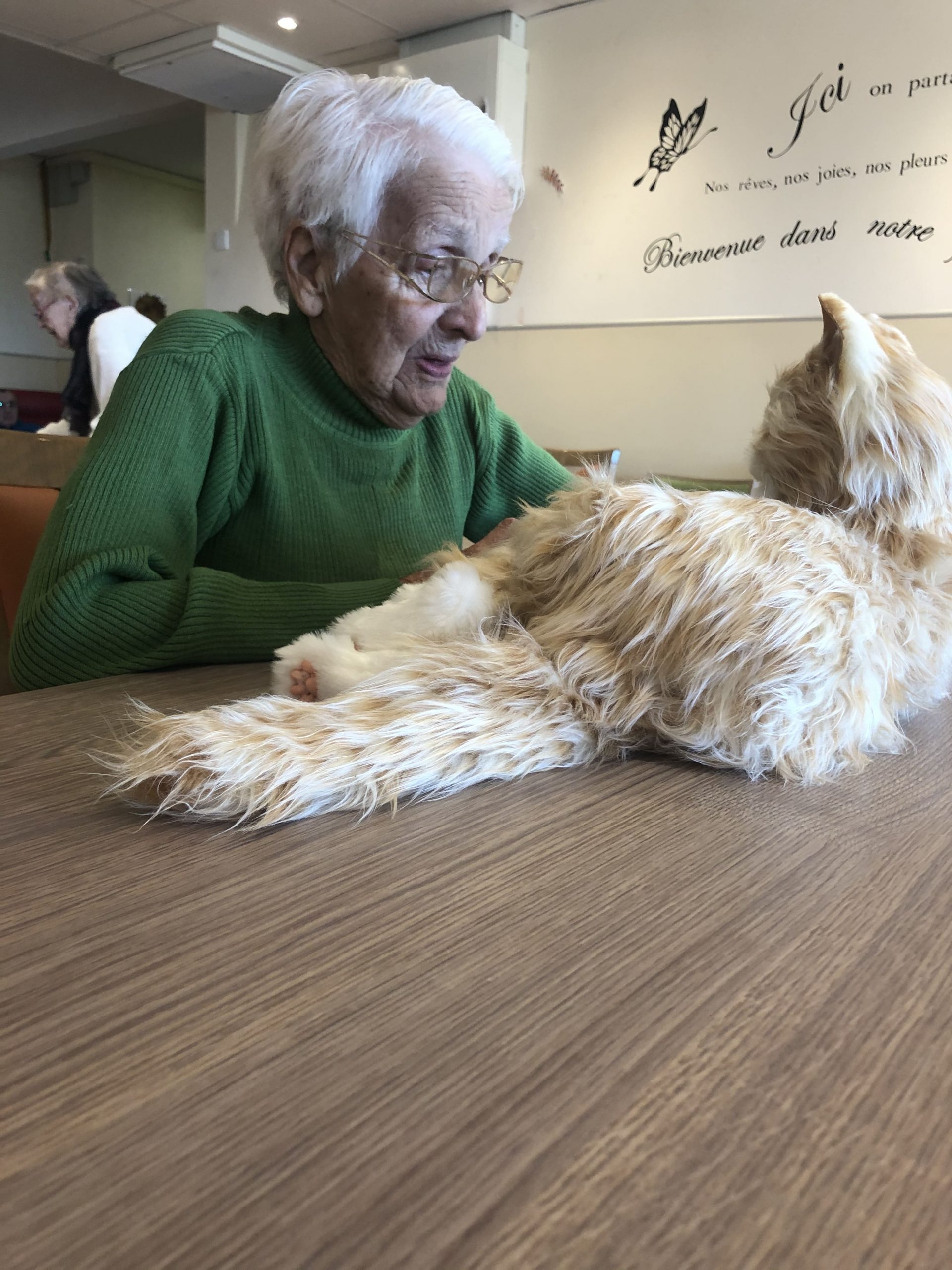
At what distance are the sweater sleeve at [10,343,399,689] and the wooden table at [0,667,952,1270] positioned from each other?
375 millimetres

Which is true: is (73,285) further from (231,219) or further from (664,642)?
(664,642)

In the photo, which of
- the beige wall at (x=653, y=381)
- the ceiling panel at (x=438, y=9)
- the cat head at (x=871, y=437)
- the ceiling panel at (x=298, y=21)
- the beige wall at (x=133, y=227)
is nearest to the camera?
the cat head at (x=871, y=437)

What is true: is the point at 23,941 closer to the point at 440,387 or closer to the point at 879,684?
the point at 879,684

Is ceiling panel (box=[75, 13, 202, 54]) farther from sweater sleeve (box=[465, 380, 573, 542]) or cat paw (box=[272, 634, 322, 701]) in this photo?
cat paw (box=[272, 634, 322, 701])

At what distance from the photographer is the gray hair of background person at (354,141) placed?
1.02 m

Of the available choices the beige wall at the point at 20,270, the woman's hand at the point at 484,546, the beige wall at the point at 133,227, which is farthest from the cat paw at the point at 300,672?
the beige wall at the point at 20,270

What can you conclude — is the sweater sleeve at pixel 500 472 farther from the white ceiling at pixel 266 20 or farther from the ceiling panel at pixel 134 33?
the ceiling panel at pixel 134 33

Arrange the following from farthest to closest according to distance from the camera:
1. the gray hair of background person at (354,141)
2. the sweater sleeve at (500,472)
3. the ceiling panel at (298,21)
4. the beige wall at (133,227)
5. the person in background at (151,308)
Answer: the beige wall at (133,227) < the person in background at (151,308) < the ceiling panel at (298,21) < the sweater sleeve at (500,472) < the gray hair of background person at (354,141)

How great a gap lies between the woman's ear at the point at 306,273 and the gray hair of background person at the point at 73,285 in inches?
125

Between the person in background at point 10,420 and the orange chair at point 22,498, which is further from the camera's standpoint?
the person in background at point 10,420

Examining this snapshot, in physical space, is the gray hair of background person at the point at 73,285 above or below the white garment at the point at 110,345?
above

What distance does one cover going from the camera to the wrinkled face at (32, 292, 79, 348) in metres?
3.82

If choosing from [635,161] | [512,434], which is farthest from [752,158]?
[512,434]

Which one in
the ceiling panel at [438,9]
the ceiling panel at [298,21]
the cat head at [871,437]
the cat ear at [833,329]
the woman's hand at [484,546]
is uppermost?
the ceiling panel at [298,21]
